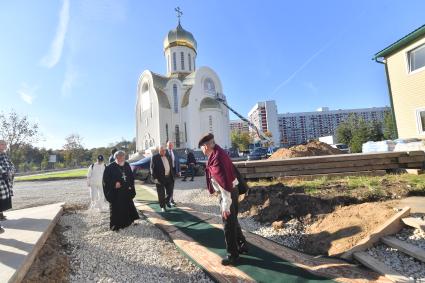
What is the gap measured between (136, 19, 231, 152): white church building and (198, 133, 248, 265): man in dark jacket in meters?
36.9

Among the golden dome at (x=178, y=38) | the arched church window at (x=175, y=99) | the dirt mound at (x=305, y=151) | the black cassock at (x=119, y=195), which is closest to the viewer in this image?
the black cassock at (x=119, y=195)

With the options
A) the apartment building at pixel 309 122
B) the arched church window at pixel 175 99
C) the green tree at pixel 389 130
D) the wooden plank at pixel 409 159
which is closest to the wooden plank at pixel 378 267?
the wooden plank at pixel 409 159

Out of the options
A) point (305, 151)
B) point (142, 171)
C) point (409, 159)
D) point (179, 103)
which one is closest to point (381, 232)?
point (409, 159)

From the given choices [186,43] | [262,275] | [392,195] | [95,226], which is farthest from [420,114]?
[186,43]

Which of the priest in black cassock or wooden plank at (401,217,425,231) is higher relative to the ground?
the priest in black cassock

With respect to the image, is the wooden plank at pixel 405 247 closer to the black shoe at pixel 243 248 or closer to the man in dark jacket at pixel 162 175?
the black shoe at pixel 243 248

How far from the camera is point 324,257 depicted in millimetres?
3855

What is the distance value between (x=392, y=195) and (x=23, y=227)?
7.35 m

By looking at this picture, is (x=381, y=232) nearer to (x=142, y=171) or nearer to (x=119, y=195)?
(x=119, y=195)

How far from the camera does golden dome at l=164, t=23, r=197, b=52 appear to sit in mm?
→ 45000

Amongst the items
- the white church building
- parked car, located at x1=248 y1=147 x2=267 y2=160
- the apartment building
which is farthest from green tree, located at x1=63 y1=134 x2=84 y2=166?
the apartment building

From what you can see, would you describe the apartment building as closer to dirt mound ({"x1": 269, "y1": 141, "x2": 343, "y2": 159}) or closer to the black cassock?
dirt mound ({"x1": 269, "y1": 141, "x2": 343, "y2": 159})

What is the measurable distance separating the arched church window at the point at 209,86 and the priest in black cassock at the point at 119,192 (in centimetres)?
3908

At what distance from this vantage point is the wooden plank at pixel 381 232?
3.67 m
